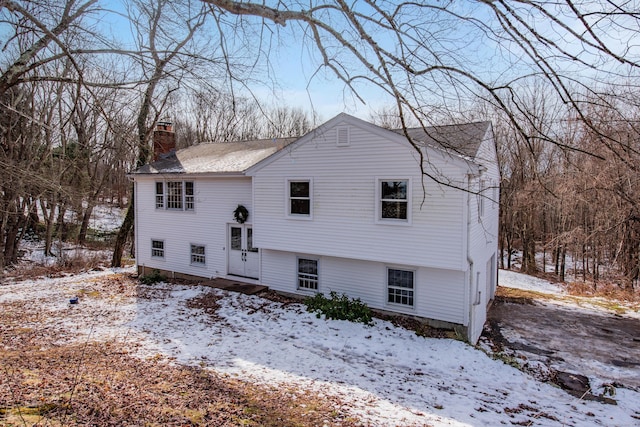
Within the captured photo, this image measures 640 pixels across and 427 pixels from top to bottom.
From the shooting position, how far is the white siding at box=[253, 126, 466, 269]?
32.9 feet

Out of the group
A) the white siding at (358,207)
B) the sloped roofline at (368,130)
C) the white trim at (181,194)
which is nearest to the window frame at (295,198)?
the white siding at (358,207)

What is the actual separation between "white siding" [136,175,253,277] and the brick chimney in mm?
2367

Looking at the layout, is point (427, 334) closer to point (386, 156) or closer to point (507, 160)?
point (386, 156)

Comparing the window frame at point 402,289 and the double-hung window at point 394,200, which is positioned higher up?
the double-hung window at point 394,200

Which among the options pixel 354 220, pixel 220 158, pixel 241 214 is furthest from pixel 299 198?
pixel 220 158

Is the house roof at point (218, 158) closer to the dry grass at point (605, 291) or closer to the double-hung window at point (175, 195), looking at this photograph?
the double-hung window at point (175, 195)

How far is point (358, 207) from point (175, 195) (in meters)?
8.48

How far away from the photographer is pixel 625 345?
11.0 metres

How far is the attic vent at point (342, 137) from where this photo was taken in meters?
11.3

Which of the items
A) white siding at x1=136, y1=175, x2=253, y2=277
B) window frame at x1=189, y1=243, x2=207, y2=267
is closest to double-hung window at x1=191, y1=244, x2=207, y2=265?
window frame at x1=189, y1=243, x2=207, y2=267

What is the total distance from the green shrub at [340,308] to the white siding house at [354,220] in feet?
1.47

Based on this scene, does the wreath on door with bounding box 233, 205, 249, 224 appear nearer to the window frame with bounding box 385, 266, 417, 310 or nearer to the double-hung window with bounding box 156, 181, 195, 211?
the double-hung window with bounding box 156, 181, 195, 211

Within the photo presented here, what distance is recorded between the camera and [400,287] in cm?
1123

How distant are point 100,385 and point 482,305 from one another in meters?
10.6
